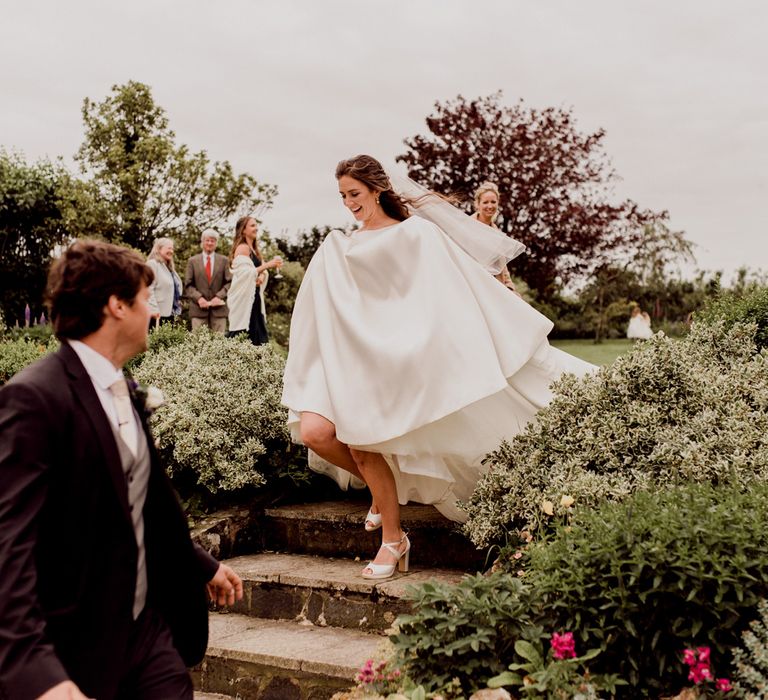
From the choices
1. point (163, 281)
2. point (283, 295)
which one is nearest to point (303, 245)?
point (283, 295)

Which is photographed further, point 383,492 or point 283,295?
point 283,295

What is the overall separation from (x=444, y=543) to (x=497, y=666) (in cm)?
187

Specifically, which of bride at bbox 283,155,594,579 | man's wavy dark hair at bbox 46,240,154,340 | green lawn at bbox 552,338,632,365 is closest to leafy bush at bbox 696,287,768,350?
bride at bbox 283,155,594,579

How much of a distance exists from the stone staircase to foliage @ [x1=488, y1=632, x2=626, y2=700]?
23.9 inches

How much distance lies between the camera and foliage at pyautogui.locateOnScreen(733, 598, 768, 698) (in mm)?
3061

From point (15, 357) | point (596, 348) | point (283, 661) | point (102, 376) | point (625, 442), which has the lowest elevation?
point (283, 661)

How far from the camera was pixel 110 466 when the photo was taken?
220 cm

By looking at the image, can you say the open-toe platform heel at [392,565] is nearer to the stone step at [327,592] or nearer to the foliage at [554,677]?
the stone step at [327,592]

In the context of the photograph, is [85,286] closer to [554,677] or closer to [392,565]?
[554,677]

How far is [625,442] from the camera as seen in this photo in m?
4.58

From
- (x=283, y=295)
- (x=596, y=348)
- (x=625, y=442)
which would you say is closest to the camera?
(x=625, y=442)

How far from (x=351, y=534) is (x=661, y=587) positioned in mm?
2683

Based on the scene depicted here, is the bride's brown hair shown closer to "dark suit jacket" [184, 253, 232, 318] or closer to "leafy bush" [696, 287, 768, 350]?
"leafy bush" [696, 287, 768, 350]

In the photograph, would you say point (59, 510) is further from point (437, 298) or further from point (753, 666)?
point (437, 298)
